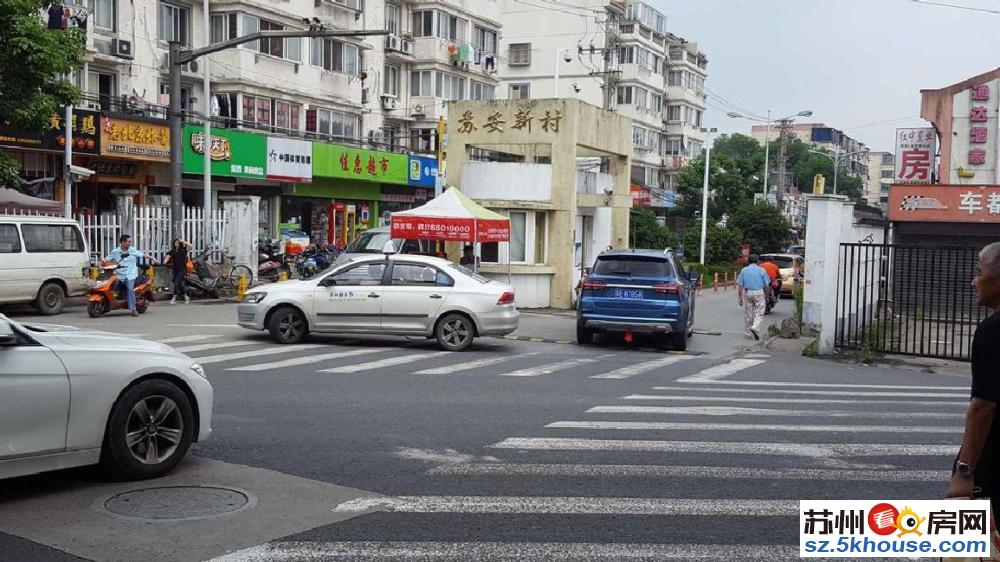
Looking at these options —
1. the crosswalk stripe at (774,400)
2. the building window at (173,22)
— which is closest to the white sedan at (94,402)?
the crosswalk stripe at (774,400)

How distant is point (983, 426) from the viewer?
401 cm

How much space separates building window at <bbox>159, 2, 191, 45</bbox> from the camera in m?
31.4

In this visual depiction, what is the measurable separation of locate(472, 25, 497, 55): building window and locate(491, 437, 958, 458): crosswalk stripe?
1619 inches

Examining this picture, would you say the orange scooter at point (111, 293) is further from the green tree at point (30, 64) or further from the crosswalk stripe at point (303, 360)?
the crosswalk stripe at point (303, 360)

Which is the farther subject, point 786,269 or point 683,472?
point 786,269

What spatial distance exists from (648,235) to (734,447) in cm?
4183

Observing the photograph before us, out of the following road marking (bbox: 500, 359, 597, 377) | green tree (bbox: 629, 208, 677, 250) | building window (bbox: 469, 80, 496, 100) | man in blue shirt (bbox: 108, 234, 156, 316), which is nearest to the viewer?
road marking (bbox: 500, 359, 597, 377)

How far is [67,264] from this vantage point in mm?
20078

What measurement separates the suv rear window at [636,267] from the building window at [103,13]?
63.5 feet

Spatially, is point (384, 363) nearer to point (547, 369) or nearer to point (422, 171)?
point (547, 369)

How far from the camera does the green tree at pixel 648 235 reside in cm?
4962

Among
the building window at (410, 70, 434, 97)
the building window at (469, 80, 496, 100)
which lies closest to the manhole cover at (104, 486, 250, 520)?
the building window at (410, 70, 434, 97)

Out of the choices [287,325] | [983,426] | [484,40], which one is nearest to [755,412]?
[983,426]

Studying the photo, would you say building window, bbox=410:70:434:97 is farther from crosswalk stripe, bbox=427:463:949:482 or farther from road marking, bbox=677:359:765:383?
crosswalk stripe, bbox=427:463:949:482
